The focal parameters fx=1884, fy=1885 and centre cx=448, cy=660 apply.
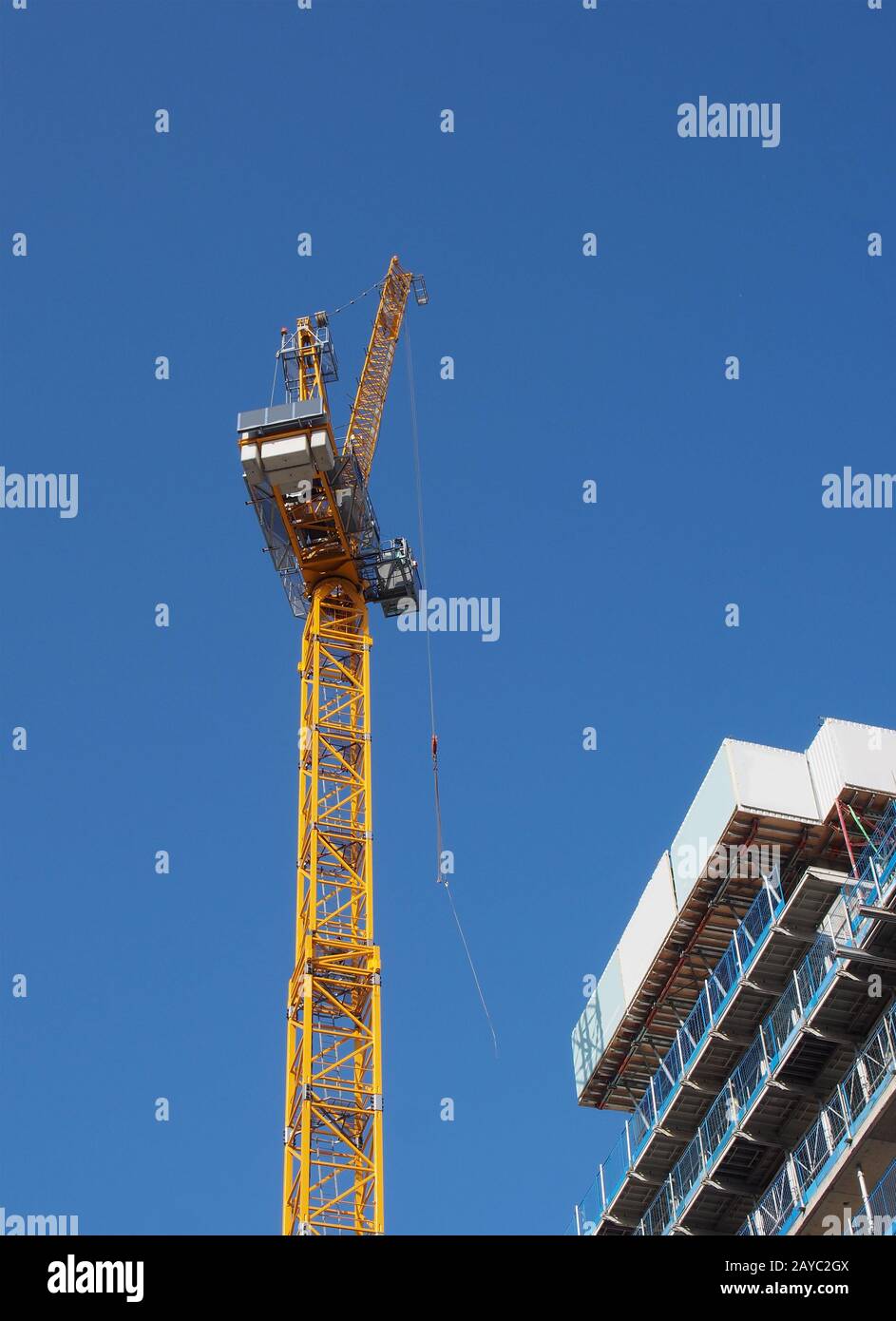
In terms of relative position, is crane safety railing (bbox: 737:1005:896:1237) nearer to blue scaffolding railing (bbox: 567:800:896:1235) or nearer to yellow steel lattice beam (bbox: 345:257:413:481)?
blue scaffolding railing (bbox: 567:800:896:1235)

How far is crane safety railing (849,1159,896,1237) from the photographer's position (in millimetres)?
38312

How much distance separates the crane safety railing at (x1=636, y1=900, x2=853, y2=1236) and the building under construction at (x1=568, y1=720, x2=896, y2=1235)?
A: 64 millimetres

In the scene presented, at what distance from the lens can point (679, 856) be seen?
50.5 meters

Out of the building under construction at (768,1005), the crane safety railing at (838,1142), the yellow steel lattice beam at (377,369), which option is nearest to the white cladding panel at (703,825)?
the building under construction at (768,1005)

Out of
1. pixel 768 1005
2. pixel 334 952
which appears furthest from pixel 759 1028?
pixel 334 952

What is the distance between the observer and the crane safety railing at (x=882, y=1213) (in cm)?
3831

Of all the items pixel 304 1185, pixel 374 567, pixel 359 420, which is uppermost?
pixel 359 420

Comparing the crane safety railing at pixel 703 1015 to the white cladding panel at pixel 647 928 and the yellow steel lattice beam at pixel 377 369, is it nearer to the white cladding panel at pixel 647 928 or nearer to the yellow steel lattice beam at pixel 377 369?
the white cladding panel at pixel 647 928

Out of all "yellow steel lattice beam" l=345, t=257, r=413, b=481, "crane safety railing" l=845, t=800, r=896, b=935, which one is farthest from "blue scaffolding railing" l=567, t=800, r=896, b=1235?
"yellow steel lattice beam" l=345, t=257, r=413, b=481
